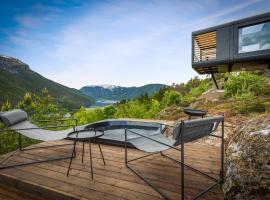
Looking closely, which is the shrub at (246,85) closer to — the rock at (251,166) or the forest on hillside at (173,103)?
the forest on hillside at (173,103)

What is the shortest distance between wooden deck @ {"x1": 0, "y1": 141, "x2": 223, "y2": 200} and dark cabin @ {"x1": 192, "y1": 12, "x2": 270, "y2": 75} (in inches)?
252

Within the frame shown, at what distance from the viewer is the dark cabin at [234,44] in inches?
309

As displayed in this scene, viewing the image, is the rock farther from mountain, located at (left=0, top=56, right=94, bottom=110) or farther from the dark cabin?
mountain, located at (left=0, top=56, right=94, bottom=110)

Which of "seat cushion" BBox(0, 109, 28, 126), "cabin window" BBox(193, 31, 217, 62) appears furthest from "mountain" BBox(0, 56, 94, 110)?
"seat cushion" BBox(0, 109, 28, 126)

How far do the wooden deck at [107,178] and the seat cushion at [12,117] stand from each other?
0.63 m

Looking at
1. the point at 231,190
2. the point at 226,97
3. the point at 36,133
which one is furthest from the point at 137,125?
the point at 226,97

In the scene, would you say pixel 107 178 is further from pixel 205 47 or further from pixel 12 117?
pixel 205 47

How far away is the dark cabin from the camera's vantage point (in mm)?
7840

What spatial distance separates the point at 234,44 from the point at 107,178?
8386 mm

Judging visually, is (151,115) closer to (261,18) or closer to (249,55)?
(249,55)

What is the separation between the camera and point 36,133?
11.0 ft

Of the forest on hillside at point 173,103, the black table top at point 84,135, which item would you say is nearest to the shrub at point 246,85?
the forest on hillside at point 173,103

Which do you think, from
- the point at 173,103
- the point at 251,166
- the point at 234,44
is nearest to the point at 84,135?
the point at 251,166

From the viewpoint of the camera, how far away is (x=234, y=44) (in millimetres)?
8469
